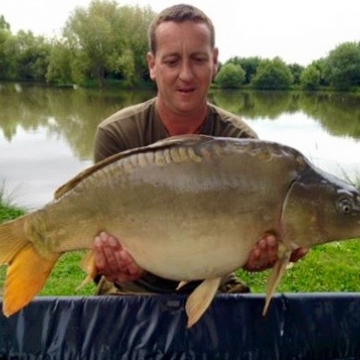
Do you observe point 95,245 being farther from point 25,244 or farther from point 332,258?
point 332,258

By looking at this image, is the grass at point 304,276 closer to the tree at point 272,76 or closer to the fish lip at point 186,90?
the fish lip at point 186,90

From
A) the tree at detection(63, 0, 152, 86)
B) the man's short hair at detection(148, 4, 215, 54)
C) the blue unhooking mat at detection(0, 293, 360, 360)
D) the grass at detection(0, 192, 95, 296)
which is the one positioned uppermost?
the tree at detection(63, 0, 152, 86)

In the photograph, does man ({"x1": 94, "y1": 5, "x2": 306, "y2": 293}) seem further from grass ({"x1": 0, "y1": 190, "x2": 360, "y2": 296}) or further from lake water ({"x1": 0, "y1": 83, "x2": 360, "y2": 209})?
lake water ({"x1": 0, "y1": 83, "x2": 360, "y2": 209})

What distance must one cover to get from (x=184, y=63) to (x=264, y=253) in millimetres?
645

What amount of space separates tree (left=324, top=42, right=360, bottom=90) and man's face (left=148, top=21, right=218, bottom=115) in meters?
32.8

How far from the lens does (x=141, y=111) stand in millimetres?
1857

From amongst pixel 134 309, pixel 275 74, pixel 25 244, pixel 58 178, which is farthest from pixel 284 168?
pixel 275 74

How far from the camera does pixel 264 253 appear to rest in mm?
1312

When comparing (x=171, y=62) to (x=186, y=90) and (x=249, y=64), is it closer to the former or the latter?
(x=186, y=90)

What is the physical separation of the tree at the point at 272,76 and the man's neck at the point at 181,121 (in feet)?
114

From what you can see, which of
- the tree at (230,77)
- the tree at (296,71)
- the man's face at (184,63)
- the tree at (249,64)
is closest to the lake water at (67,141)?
the man's face at (184,63)

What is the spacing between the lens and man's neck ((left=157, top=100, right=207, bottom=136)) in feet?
5.82

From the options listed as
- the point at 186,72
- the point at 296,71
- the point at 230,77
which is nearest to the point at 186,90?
the point at 186,72

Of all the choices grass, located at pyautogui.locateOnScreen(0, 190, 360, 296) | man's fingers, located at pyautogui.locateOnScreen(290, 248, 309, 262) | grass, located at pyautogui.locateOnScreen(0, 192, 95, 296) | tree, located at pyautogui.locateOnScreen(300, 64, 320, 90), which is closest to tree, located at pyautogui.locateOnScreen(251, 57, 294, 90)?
tree, located at pyautogui.locateOnScreen(300, 64, 320, 90)
